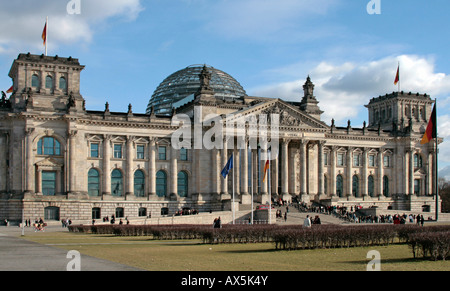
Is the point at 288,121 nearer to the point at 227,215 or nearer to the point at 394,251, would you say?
the point at 227,215

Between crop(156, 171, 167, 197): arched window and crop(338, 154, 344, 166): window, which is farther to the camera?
crop(338, 154, 344, 166): window

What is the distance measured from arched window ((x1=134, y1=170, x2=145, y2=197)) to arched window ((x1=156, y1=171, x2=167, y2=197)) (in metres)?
2.35

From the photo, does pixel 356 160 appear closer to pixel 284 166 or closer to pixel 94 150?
pixel 284 166

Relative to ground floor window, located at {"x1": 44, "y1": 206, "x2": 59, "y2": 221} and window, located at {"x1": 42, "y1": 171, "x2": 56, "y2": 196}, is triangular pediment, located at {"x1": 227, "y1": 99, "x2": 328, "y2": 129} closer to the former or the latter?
window, located at {"x1": 42, "y1": 171, "x2": 56, "y2": 196}

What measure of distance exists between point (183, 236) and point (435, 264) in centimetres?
2578

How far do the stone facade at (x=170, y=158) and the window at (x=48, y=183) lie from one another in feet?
0.44

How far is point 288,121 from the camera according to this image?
97.2m

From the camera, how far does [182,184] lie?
314 ft

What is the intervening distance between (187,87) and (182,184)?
26.0 m

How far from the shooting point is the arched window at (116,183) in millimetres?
90312

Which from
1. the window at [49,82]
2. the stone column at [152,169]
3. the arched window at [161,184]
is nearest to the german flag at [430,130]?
the stone column at [152,169]

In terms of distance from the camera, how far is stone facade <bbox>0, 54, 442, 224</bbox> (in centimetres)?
8362

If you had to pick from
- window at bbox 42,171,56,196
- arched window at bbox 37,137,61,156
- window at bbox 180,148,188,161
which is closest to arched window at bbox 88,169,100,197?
window at bbox 42,171,56,196
